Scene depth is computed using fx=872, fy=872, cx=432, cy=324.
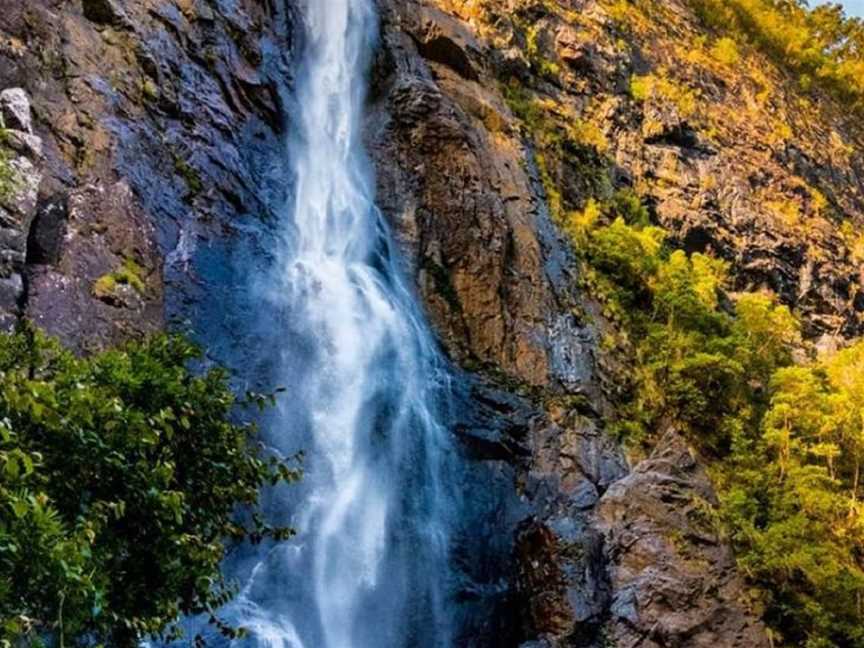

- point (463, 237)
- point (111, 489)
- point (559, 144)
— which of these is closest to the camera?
point (111, 489)

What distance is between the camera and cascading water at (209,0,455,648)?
1207cm

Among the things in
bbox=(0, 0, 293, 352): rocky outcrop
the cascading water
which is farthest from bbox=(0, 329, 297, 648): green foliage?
the cascading water

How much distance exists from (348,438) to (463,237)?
677 cm

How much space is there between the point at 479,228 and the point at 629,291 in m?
5.19

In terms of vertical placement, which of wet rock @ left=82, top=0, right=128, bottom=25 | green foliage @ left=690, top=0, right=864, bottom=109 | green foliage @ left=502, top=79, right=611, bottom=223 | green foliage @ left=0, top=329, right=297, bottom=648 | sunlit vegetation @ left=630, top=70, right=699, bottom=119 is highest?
green foliage @ left=690, top=0, right=864, bottom=109

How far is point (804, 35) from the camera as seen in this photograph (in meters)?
41.8

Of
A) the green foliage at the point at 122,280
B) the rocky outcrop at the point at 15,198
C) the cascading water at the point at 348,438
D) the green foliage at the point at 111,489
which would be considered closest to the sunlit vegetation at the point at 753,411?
the cascading water at the point at 348,438

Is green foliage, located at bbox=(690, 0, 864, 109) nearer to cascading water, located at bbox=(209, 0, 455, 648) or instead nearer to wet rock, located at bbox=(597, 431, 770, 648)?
cascading water, located at bbox=(209, 0, 455, 648)

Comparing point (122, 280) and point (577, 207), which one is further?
point (577, 207)

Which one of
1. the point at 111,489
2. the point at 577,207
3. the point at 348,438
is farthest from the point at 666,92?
the point at 111,489

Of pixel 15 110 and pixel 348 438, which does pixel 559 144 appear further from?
pixel 15 110

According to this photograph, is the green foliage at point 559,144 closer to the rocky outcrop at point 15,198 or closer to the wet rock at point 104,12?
the wet rock at point 104,12

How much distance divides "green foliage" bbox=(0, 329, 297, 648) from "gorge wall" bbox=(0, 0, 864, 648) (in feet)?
12.5

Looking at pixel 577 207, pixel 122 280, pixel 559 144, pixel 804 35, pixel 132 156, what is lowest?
pixel 122 280
